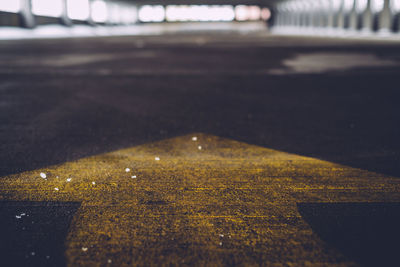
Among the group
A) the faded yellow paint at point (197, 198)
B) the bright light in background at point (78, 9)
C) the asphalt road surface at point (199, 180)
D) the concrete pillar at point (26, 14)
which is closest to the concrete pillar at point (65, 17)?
the bright light in background at point (78, 9)

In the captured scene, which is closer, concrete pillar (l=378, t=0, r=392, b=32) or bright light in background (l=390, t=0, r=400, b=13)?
bright light in background (l=390, t=0, r=400, b=13)

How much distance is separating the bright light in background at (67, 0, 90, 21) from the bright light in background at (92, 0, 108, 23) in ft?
6.61

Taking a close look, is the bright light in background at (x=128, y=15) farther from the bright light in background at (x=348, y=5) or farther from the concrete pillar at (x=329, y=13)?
the bright light in background at (x=348, y=5)

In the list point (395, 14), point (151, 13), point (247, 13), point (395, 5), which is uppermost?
point (151, 13)

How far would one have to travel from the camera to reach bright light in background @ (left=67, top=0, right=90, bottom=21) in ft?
117

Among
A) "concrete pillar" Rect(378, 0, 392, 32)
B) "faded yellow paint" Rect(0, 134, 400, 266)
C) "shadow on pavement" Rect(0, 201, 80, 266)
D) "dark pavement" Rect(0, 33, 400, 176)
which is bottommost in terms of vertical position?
"dark pavement" Rect(0, 33, 400, 176)

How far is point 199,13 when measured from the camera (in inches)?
2500

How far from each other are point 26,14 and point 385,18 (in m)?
28.9

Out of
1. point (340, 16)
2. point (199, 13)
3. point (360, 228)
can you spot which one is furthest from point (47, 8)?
point (199, 13)

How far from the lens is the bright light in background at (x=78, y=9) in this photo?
35.7m

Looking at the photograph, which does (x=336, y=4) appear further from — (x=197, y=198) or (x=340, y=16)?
(x=197, y=198)

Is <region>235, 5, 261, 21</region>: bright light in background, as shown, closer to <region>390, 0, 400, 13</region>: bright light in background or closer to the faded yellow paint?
<region>390, 0, 400, 13</region>: bright light in background

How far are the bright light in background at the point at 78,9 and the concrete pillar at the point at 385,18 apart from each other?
30063 mm

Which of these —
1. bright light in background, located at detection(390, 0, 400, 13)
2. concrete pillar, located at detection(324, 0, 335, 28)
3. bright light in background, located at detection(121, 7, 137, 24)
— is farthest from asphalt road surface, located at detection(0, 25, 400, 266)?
bright light in background, located at detection(121, 7, 137, 24)
